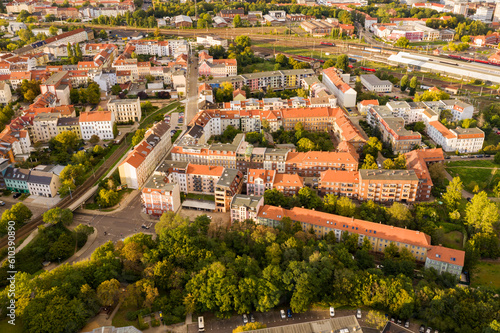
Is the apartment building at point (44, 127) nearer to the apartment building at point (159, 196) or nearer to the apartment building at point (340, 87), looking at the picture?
the apartment building at point (159, 196)

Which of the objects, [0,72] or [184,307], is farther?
[0,72]

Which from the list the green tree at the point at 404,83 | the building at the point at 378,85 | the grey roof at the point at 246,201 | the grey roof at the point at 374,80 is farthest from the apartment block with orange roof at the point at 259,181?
the green tree at the point at 404,83

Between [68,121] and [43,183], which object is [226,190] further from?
[68,121]

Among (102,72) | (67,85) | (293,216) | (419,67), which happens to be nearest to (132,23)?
(102,72)

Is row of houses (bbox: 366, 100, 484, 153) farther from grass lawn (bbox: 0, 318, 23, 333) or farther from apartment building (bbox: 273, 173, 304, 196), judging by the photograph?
grass lawn (bbox: 0, 318, 23, 333)

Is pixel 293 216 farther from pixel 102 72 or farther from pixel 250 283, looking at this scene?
pixel 102 72

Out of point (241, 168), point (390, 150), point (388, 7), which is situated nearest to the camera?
point (241, 168)

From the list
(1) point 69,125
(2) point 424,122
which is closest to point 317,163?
(2) point 424,122

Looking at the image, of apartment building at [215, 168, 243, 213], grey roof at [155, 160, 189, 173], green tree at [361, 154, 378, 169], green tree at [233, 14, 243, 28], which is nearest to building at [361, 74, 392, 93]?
green tree at [361, 154, 378, 169]
